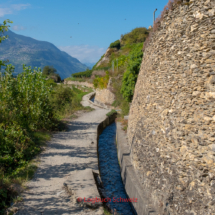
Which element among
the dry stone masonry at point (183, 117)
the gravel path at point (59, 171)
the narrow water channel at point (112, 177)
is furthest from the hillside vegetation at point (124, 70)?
the dry stone masonry at point (183, 117)

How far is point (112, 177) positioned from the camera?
7.71 metres

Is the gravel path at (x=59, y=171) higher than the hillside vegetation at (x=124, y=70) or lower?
lower

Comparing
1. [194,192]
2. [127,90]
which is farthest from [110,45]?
[194,192]

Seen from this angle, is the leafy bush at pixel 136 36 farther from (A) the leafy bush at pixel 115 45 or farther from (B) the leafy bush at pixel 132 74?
(B) the leafy bush at pixel 132 74

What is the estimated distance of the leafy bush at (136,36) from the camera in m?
41.6

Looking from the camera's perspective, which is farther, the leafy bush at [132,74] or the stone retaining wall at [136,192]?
the leafy bush at [132,74]

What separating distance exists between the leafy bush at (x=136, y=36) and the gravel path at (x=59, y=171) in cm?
3460

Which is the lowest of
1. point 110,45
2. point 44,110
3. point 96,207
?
point 96,207

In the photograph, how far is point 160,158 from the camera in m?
4.79

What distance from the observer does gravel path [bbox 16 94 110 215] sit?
4559 millimetres

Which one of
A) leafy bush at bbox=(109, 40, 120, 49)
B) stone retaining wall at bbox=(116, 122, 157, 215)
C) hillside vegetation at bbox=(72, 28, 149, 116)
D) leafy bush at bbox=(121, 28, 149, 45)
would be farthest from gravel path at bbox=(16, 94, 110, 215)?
leafy bush at bbox=(109, 40, 120, 49)

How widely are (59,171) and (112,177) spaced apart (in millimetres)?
2224

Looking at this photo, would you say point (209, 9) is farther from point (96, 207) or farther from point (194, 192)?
point (96, 207)

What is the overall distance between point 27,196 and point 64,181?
110cm
